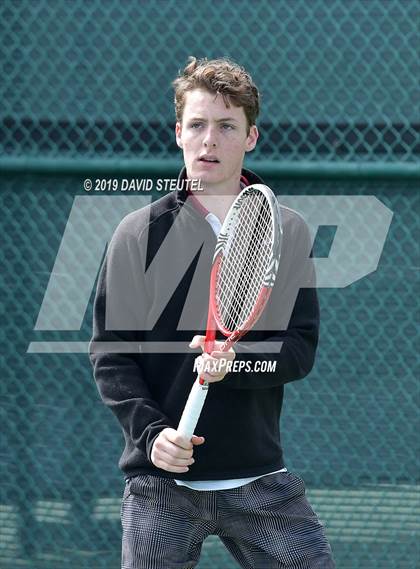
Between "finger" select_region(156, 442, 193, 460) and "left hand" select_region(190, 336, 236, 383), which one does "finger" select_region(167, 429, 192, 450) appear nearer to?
"finger" select_region(156, 442, 193, 460)

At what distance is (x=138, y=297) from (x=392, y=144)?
1.59 m

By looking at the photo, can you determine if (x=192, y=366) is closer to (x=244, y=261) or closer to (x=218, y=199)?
(x=244, y=261)

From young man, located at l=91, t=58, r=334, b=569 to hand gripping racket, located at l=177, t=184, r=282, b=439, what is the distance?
7cm

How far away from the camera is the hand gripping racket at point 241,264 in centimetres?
238

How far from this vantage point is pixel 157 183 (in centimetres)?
384

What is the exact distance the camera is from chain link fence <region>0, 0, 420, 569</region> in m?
3.86

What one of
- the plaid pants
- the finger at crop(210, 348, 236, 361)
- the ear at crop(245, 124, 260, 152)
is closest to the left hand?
the finger at crop(210, 348, 236, 361)

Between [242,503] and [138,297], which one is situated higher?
[138,297]

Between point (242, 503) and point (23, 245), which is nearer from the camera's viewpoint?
point (242, 503)

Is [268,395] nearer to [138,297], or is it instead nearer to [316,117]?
[138,297]

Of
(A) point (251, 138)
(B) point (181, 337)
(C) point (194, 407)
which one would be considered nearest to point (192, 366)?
(B) point (181, 337)

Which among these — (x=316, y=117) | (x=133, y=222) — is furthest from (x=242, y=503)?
(x=316, y=117)

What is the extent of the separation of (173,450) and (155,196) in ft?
5.52

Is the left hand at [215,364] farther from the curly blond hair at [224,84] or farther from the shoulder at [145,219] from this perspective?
the curly blond hair at [224,84]
